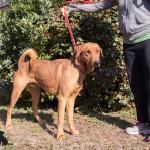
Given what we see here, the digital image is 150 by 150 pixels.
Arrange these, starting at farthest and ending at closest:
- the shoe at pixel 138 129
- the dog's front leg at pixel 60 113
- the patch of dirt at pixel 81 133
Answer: the shoe at pixel 138 129
the dog's front leg at pixel 60 113
the patch of dirt at pixel 81 133

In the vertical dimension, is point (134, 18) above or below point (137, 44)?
above

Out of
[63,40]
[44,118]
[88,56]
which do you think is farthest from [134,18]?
[44,118]

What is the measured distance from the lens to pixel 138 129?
7035mm

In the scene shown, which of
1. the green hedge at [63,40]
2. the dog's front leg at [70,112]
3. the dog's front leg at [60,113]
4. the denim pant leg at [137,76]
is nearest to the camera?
the dog's front leg at [60,113]

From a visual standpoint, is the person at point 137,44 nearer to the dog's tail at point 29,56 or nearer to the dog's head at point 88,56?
the dog's head at point 88,56

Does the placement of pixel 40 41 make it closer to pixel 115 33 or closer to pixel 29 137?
pixel 115 33

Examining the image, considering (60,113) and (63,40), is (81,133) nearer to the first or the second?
(60,113)

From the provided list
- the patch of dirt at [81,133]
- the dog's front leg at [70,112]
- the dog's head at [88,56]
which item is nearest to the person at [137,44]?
the patch of dirt at [81,133]

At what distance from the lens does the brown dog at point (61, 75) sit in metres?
6.50

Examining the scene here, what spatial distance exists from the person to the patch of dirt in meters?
0.41

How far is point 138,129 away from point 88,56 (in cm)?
150

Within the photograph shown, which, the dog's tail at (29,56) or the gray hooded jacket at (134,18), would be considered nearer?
the gray hooded jacket at (134,18)

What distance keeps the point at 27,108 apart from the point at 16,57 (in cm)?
105

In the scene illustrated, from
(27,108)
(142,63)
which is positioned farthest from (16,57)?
(142,63)
